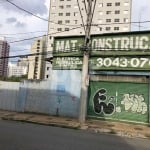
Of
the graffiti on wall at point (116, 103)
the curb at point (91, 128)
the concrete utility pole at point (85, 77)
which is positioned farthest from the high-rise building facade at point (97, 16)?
the curb at point (91, 128)

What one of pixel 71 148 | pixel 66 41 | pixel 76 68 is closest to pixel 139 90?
pixel 76 68

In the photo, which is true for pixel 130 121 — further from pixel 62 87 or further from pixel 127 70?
pixel 62 87

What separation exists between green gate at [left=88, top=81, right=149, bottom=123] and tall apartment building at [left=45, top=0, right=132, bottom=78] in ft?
188

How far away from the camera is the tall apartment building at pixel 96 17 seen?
77.7 metres

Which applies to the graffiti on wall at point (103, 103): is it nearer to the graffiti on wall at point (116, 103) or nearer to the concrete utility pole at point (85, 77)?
the graffiti on wall at point (116, 103)

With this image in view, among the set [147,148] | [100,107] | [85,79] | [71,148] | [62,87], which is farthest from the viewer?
[62,87]

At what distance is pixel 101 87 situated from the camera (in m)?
18.9

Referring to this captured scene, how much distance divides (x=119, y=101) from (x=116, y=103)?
0.75 ft

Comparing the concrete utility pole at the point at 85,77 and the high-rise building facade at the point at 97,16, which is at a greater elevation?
the high-rise building facade at the point at 97,16

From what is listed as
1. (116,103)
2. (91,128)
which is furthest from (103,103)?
(91,128)

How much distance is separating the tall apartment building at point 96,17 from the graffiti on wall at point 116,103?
57.6 m

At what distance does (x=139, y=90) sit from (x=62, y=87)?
16.9ft

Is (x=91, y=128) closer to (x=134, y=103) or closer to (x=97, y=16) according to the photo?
(x=134, y=103)

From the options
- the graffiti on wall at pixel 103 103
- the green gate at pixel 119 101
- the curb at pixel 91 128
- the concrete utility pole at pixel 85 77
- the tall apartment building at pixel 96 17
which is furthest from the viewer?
the tall apartment building at pixel 96 17
